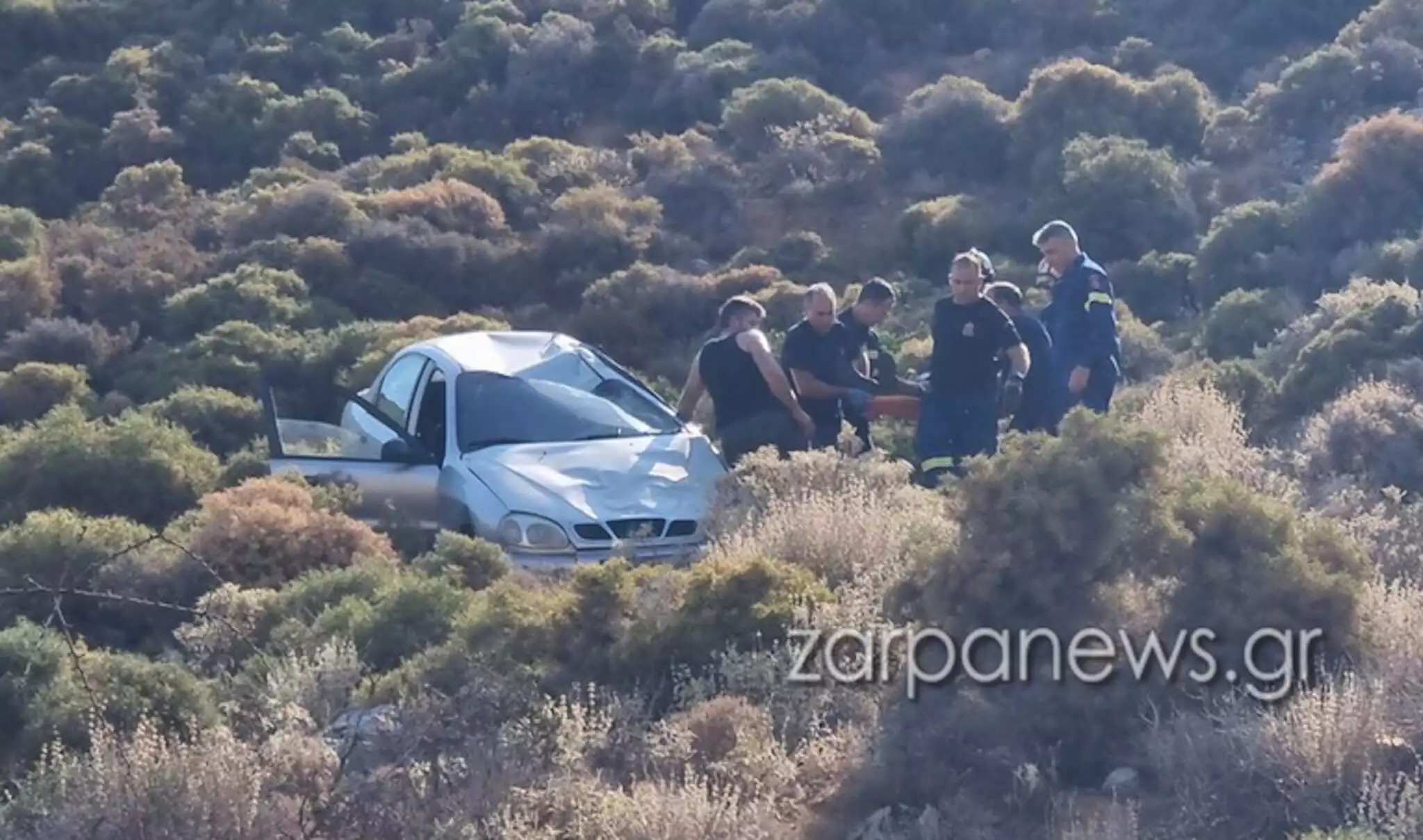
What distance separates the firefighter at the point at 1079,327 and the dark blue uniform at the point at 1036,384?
7 centimetres

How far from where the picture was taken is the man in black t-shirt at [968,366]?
32.5 ft

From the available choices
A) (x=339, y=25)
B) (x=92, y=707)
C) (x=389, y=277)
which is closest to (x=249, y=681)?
(x=92, y=707)

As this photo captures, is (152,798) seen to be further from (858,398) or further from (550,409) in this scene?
(858,398)

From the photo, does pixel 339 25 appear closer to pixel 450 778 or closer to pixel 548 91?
pixel 548 91

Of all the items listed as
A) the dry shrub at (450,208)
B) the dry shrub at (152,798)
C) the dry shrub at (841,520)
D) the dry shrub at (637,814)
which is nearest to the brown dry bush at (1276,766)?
the dry shrub at (637,814)

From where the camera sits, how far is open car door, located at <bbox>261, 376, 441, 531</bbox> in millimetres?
10547

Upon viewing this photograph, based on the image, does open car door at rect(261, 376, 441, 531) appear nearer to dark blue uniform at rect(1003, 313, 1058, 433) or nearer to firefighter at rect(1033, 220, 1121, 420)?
dark blue uniform at rect(1003, 313, 1058, 433)

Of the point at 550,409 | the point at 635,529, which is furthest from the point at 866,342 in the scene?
the point at 635,529

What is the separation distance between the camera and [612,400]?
11414mm

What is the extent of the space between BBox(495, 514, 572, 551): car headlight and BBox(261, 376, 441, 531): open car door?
2.39ft

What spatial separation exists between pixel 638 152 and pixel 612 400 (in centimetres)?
1391

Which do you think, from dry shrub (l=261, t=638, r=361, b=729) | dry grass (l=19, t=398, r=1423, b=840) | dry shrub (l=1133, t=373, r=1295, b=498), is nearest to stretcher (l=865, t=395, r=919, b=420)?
dry shrub (l=1133, t=373, r=1295, b=498)

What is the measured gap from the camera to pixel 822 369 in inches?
418

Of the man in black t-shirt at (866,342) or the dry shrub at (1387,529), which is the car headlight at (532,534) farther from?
the dry shrub at (1387,529)
